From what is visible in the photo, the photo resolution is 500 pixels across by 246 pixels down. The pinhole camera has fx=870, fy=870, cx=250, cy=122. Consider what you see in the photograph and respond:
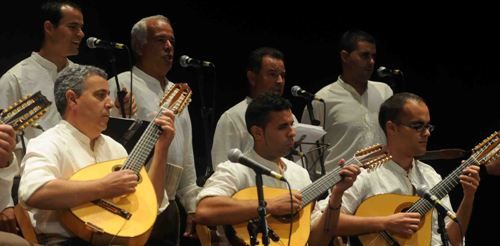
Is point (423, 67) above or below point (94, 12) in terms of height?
below

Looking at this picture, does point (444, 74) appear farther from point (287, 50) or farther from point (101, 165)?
point (101, 165)

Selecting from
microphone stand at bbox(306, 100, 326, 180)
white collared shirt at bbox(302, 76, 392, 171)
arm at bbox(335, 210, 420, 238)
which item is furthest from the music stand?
white collared shirt at bbox(302, 76, 392, 171)

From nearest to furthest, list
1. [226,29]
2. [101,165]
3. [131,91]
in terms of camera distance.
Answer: [101,165] < [131,91] < [226,29]

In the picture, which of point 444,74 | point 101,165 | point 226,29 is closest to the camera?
point 101,165

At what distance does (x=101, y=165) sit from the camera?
14.3 ft

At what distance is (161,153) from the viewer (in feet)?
15.1

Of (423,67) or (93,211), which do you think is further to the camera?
(423,67)

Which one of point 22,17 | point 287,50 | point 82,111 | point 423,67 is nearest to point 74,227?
point 82,111

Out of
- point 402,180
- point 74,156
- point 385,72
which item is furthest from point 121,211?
point 385,72

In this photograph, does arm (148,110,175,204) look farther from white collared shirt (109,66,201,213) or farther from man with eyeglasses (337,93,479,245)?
man with eyeglasses (337,93,479,245)

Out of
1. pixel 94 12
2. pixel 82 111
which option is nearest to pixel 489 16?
pixel 94 12

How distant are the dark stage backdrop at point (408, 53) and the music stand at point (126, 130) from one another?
7.56 ft

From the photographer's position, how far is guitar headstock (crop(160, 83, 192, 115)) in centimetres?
481

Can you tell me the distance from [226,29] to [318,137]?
74.8 inches
